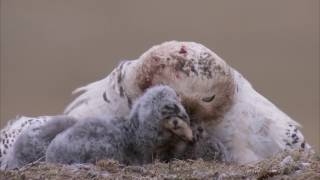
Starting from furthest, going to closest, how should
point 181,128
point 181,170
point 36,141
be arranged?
1. point 36,141
2. point 181,128
3. point 181,170

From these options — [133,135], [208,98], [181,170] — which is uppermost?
[208,98]

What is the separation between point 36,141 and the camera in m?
5.05

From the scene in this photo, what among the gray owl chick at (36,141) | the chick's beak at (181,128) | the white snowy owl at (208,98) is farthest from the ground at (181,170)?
the white snowy owl at (208,98)

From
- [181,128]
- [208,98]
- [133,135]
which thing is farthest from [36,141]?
[208,98]

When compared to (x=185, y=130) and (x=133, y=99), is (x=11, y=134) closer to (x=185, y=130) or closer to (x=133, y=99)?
(x=133, y=99)

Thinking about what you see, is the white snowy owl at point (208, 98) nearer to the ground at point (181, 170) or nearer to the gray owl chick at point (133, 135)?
the gray owl chick at point (133, 135)

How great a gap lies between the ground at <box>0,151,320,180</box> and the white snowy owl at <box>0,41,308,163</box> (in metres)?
0.84

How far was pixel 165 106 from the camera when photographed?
15.4ft

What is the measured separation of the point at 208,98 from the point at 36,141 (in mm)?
978

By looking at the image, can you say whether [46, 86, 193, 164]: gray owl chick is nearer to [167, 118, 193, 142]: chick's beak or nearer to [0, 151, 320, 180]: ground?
[167, 118, 193, 142]: chick's beak

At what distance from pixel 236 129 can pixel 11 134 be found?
1430mm

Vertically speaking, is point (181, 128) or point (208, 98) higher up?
point (208, 98)

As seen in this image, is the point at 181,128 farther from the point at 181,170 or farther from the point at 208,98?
the point at 208,98

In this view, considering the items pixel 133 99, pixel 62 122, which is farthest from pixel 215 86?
pixel 62 122
